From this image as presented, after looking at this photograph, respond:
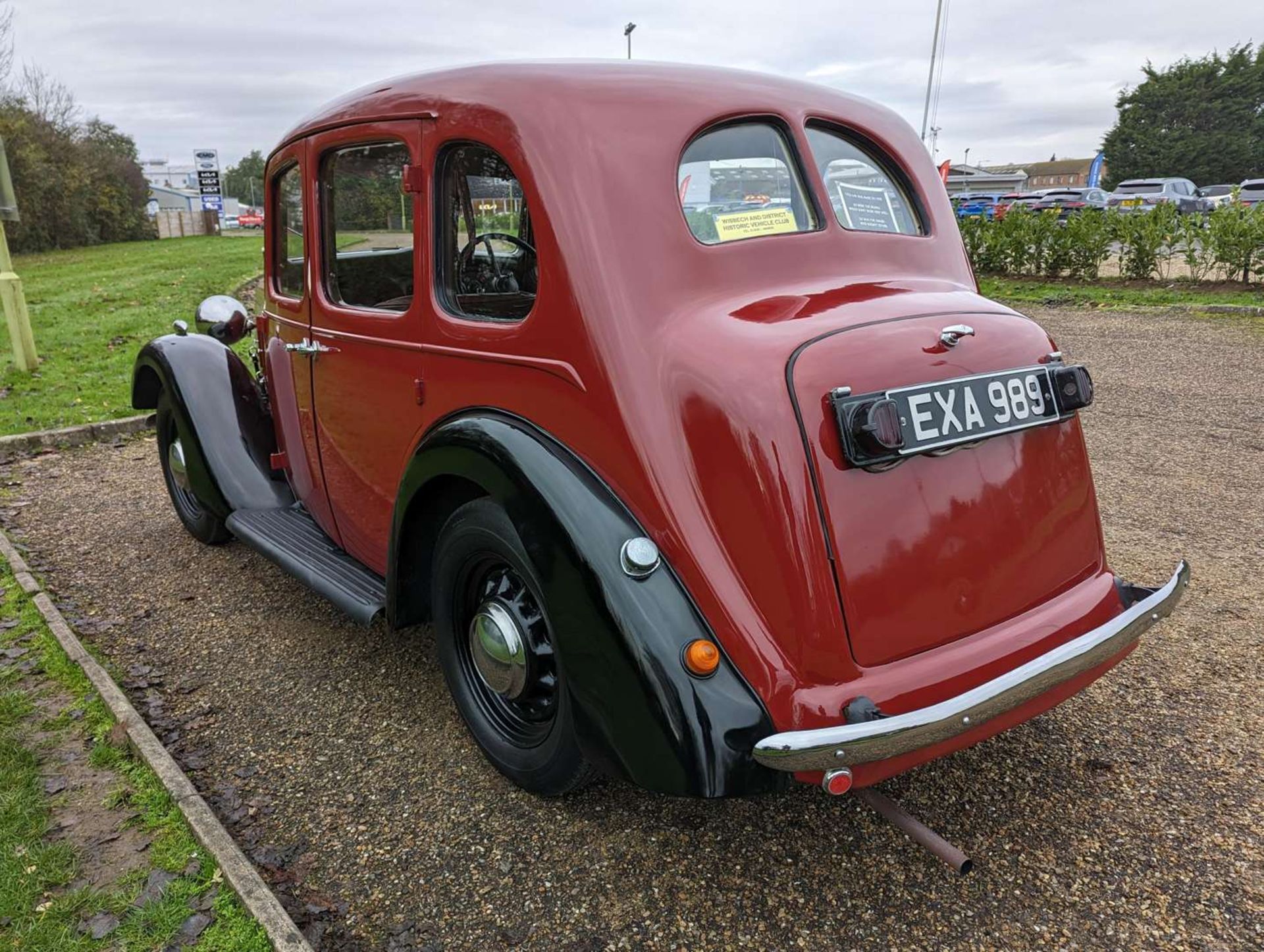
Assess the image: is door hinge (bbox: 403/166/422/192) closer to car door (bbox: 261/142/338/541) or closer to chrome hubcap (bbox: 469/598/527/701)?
car door (bbox: 261/142/338/541)

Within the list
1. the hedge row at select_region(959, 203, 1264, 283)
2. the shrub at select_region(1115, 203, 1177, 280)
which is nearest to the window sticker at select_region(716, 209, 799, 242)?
the hedge row at select_region(959, 203, 1264, 283)

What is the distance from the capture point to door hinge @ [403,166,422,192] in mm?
2721

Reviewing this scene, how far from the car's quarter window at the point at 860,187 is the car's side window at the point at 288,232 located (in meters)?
2.08

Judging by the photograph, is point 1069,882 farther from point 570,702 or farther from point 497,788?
point 497,788

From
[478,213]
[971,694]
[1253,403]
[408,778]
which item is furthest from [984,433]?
[1253,403]

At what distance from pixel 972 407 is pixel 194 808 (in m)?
2.47

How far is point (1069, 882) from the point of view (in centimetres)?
224

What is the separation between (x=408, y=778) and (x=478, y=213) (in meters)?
1.85

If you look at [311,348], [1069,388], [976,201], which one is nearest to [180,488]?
[311,348]

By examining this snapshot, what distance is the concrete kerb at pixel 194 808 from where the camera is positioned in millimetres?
2049

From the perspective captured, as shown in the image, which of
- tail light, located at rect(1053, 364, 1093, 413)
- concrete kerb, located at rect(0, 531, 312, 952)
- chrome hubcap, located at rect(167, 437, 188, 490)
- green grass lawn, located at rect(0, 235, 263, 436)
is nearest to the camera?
concrete kerb, located at rect(0, 531, 312, 952)

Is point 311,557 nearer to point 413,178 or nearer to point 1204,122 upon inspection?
point 413,178

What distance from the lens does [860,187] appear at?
113 inches

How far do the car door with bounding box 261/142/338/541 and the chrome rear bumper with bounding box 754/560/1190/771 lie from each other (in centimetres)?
238
